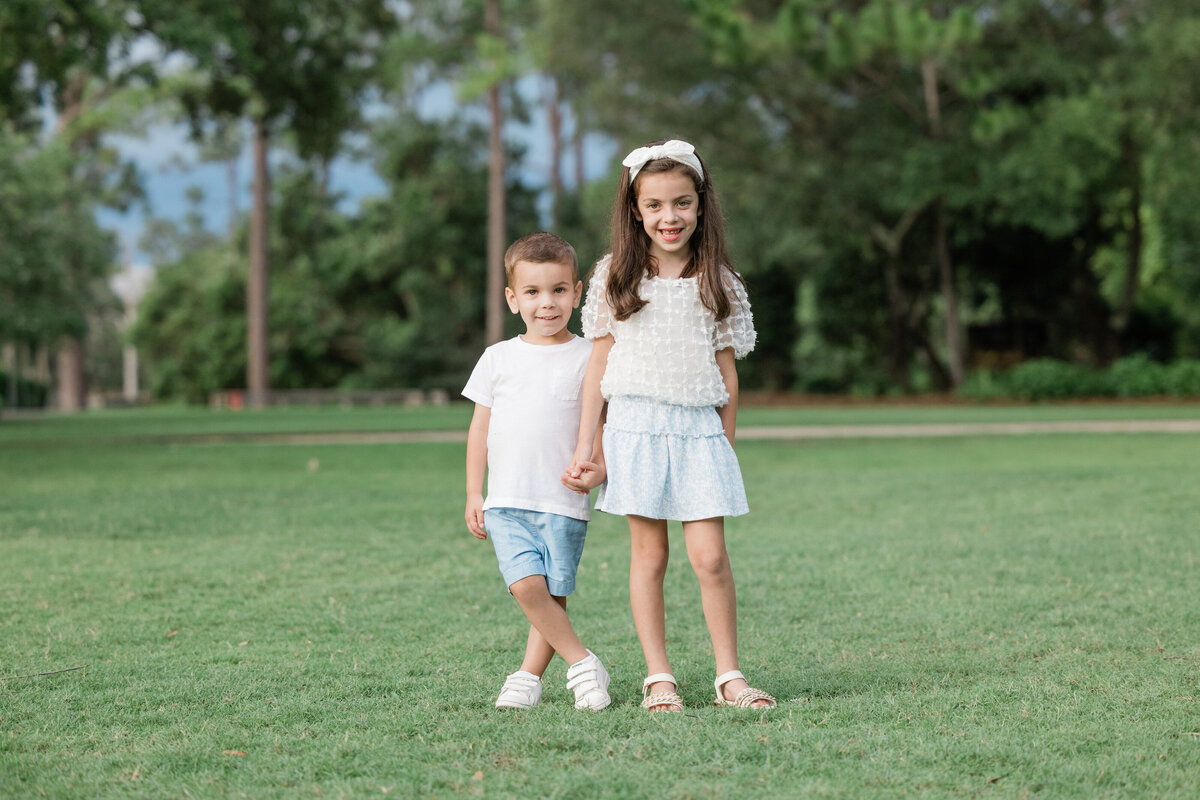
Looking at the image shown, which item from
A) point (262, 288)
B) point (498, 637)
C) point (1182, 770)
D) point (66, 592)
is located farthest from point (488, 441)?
point (262, 288)

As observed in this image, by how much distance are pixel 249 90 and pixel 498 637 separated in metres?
14.3

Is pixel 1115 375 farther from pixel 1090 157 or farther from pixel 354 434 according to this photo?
pixel 354 434

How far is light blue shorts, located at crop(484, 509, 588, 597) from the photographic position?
11.2ft

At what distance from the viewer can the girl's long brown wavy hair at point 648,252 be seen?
135 inches

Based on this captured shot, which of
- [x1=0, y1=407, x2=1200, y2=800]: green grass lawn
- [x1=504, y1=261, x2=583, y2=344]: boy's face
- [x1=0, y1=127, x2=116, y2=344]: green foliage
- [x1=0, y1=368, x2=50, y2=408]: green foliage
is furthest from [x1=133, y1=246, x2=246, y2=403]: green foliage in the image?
[x1=504, y1=261, x2=583, y2=344]: boy's face

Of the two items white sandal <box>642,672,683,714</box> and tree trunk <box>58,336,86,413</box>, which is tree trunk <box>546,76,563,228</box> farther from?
A: white sandal <box>642,672,683,714</box>

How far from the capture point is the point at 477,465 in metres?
3.51

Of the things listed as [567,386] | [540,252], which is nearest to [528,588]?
[567,386]

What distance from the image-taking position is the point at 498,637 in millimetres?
4402

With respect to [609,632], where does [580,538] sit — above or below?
above

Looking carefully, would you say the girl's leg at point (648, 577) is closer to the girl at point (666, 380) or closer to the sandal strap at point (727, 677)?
the girl at point (666, 380)

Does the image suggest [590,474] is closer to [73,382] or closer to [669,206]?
[669,206]

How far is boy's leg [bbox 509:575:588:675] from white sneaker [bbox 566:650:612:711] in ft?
0.12

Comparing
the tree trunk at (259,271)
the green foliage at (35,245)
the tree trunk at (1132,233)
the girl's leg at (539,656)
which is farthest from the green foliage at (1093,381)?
the girl's leg at (539,656)
